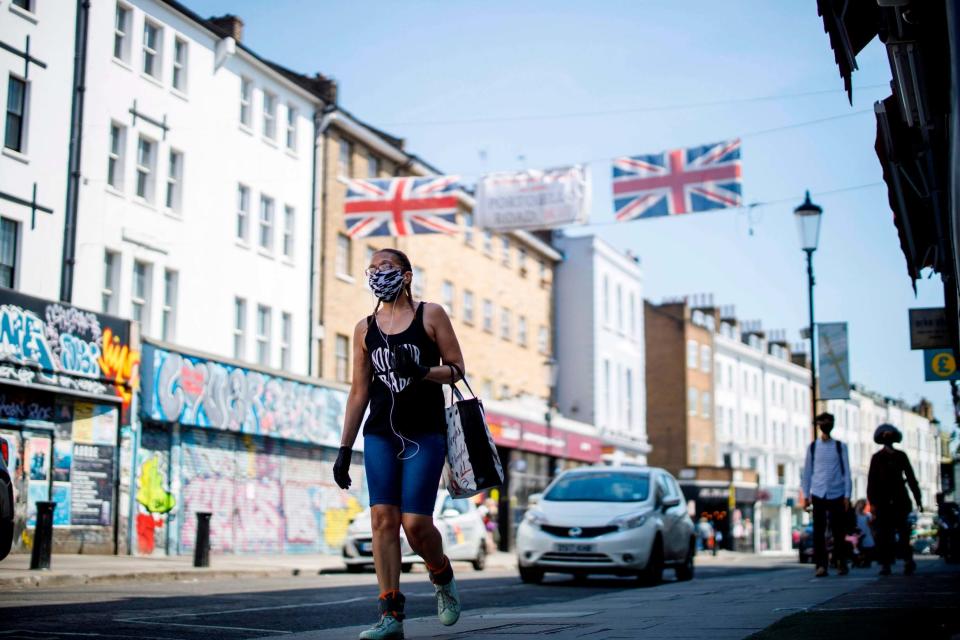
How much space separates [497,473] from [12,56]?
69.6 ft

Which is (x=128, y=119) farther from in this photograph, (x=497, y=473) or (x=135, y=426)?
(x=497, y=473)

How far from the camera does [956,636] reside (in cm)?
652

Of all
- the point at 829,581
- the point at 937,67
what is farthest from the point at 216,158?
the point at 937,67

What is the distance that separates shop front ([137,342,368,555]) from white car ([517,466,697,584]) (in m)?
11.9

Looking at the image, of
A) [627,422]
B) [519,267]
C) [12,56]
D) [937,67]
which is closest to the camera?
[937,67]

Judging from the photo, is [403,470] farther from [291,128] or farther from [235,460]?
[291,128]

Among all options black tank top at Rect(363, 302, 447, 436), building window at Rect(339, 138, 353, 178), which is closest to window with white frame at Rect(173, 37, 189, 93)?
building window at Rect(339, 138, 353, 178)

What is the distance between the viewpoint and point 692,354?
7012cm

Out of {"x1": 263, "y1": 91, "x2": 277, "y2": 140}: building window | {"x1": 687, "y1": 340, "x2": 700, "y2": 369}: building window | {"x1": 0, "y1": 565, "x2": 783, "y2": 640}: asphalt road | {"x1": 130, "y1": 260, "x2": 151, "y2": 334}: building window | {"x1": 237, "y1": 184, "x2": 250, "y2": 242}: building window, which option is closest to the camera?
{"x1": 0, "y1": 565, "x2": 783, "y2": 640}: asphalt road

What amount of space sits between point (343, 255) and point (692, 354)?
36.5 meters

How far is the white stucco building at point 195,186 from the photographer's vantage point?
2769 centimetres

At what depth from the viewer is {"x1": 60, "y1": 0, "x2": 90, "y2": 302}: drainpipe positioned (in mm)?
26234

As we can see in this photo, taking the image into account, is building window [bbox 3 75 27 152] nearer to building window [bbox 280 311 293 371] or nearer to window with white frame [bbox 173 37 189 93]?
window with white frame [bbox 173 37 189 93]

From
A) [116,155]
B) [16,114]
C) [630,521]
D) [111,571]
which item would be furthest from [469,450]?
[116,155]
